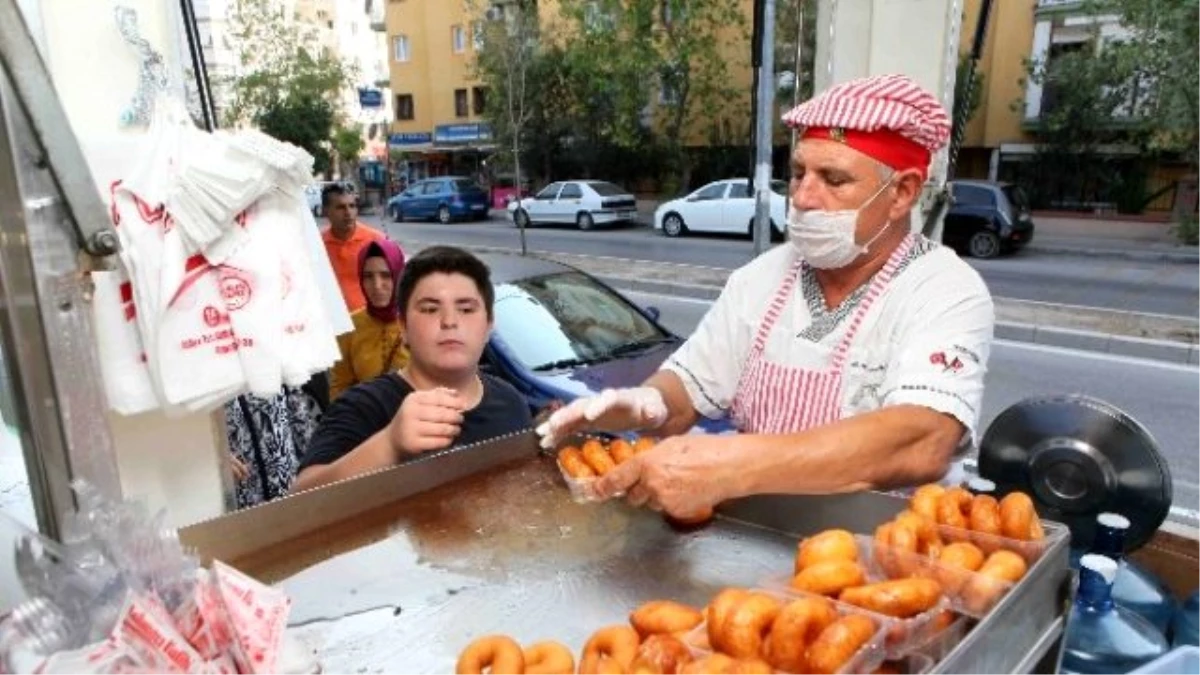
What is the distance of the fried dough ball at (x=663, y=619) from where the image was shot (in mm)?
1021

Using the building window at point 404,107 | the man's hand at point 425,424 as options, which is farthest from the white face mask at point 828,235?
the building window at point 404,107

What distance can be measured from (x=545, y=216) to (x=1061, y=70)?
43.0 feet

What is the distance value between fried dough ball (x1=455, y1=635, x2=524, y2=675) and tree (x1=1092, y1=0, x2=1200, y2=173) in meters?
15.7

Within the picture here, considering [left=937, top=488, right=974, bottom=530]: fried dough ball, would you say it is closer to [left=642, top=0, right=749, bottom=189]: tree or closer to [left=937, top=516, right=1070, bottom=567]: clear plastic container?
[left=937, top=516, right=1070, bottom=567]: clear plastic container

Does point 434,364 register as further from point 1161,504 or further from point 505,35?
point 505,35

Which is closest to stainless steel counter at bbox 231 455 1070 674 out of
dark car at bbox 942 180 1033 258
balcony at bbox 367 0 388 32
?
dark car at bbox 942 180 1033 258

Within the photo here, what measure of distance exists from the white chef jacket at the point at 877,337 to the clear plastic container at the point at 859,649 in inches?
24.3

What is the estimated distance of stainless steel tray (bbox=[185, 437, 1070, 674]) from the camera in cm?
115

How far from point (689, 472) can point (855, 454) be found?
31 cm

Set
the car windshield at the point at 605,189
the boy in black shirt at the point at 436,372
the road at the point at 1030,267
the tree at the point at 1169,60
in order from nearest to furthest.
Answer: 1. the boy in black shirt at the point at 436,372
2. the road at the point at 1030,267
3. the tree at the point at 1169,60
4. the car windshield at the point at 605,189

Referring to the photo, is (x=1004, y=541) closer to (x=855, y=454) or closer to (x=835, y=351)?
(x=855, y=454)

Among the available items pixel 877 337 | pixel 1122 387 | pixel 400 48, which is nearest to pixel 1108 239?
pixel 1122 387

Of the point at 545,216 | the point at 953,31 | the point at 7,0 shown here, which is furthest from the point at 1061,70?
the point at 7,0

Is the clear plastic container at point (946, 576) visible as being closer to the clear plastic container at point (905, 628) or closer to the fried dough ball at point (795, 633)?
the clear plastic container at point (905, 628)
